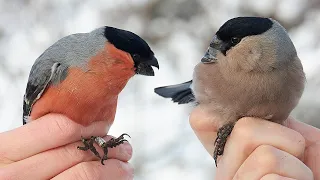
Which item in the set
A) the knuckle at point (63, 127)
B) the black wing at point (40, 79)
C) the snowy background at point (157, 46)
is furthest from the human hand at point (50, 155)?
the snowy background at point (157, 46)

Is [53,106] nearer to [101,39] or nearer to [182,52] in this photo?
[101,39]

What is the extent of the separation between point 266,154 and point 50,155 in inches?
17.4

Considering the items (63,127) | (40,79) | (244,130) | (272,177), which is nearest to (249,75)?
(244,130)

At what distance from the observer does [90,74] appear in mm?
1345

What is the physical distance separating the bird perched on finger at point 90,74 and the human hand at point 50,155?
0.10ft

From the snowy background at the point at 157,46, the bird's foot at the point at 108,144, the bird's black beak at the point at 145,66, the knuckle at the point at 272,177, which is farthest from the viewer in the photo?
the snowy background at the point at 157,46

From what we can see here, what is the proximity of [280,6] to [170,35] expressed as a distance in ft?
2.36

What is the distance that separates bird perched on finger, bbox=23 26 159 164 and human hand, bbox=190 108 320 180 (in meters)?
0.28

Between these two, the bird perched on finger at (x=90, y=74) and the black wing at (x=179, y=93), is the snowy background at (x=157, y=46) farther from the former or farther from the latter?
the bird perched on finger at (x=90, y=74)

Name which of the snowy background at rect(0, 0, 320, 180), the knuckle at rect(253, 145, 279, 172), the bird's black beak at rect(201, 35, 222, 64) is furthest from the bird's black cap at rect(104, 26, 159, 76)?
the snowy background at rect(0, 0, 320, 180)

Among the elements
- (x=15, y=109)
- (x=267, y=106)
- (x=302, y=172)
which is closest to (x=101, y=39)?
(x=267, y=106)

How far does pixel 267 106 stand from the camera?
1222 millimetres

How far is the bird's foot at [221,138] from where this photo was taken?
123cm

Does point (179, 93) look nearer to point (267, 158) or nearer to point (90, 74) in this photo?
point (90, 74)
